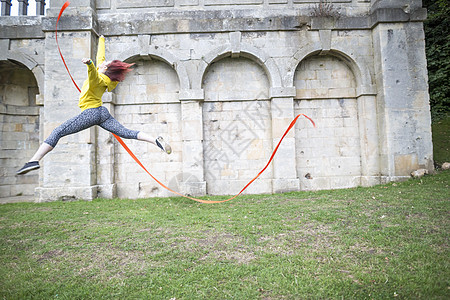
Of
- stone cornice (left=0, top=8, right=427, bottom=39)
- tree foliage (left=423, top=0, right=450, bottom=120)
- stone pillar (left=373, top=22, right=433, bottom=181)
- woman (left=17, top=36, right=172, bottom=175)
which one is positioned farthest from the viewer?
tree foliage (left=423, top=0, right=450, bottom=120)

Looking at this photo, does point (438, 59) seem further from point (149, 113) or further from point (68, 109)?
point (68, 109)

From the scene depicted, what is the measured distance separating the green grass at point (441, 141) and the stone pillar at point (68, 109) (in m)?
10.5

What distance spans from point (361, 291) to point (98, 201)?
641 cm

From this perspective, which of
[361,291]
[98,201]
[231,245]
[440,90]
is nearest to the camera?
[361,291]

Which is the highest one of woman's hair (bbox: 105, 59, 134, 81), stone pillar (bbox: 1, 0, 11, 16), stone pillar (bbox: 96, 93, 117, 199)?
stone pillar (bbox: 1, 0, 11, 16)

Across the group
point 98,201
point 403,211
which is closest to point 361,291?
point 403,211

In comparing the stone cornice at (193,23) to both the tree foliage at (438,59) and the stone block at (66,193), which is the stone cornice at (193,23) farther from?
the tree foliage at (438,59)

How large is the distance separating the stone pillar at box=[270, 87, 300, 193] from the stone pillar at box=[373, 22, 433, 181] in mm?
2651

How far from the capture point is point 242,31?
7.88 m

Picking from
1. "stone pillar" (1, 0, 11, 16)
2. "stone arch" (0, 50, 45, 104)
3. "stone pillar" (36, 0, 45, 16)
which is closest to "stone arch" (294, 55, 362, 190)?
"stone arch" (0, 50, 45, 104)

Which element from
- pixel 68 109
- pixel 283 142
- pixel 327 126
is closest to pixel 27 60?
pixel 68 109

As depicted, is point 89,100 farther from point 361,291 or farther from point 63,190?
point 63,190

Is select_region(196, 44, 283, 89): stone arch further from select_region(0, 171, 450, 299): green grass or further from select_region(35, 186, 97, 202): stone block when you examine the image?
select_region(35, 186, 97, 202): stone block

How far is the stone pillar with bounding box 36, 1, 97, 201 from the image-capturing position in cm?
712
